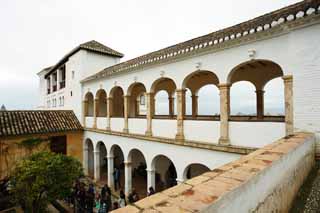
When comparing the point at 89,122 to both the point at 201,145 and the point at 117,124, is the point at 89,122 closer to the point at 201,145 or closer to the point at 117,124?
the point at 117,124

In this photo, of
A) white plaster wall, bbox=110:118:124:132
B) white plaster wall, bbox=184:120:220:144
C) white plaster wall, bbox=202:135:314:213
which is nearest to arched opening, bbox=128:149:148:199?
white plaster wall, bbox=110:118:124:132

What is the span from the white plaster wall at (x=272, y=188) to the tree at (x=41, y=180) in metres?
8.06

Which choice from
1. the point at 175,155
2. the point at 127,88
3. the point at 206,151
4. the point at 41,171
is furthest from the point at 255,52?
the point at 41,171

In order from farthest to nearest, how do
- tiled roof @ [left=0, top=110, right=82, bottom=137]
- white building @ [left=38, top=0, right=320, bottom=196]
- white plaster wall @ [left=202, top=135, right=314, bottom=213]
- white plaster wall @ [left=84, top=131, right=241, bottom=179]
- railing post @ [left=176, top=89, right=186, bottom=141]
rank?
tiled roof @ [left=0, top=110, right=82, bottom=137] < railing post @ [left=176, top=89, right=186, bottom=141] < white plaster wall @ [left=84, top=131, right=241, bottom=179] < white building @ [left=38, top=0, right=320, bottom=196] < white plaster wall @ [left=202, top=135, right=314, bottom=213]

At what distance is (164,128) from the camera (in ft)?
32.0

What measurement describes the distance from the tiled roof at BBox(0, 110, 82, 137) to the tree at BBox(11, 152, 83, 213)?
5462mm

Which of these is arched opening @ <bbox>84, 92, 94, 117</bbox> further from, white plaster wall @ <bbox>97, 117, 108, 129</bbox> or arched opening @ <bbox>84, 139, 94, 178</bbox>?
white plaster wall @ <bbox>97, 117, 108, 129</bbox>

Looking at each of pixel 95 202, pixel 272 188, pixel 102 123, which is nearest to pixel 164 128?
pixel 95 202

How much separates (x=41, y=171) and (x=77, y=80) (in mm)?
10506

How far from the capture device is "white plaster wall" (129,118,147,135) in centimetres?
1090

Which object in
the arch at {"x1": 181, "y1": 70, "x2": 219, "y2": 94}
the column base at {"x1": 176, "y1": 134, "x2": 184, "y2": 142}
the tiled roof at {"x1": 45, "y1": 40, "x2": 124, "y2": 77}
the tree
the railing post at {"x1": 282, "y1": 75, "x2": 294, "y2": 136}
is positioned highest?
the tiled roof at {"x1": 45, "y1": 40, "x2": 124, "y2": 77}

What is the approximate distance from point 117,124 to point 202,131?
636cm

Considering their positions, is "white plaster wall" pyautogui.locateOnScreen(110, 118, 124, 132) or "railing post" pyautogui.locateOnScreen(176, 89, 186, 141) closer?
"railing post" pyautogui.locateOnScreen(176, 89, 186, 141)

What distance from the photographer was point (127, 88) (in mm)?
12008
